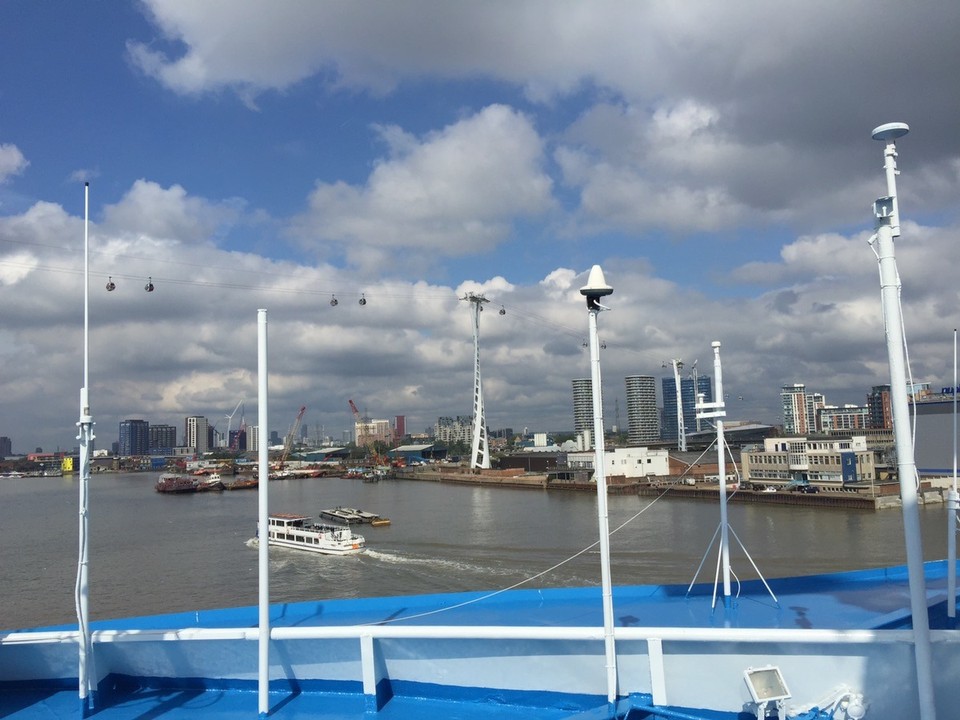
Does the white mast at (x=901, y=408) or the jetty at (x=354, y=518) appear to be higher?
the white mast at (x=901, y=408)

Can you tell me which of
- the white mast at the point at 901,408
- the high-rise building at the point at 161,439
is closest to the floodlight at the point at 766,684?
the white mast at the point at 901,408

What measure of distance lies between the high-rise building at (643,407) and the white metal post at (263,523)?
7726 cm

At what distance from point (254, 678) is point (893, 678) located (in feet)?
6.33

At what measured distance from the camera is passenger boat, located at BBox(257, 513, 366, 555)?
44.5 ft

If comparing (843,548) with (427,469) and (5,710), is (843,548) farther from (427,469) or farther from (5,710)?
(427,469)

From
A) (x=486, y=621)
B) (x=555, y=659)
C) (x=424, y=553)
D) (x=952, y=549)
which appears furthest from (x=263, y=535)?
(x=424, y=553)

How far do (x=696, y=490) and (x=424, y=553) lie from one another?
13740 millimetres

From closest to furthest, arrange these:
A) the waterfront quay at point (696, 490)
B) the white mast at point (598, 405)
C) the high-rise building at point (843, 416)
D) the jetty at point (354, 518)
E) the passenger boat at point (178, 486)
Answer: the white mast at point (598, 405) → the jetty at point (354, 518) → the waterfront quay at point (696, 490) → the passenger boat at point (178, 486) → the high-rise building at point (843, 416)

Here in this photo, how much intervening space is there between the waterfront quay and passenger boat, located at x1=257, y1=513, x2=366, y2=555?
615cm

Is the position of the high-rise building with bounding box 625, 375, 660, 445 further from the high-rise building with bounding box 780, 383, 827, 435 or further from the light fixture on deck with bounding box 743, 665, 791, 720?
the light fixture on deck with bounding box 743, 665, 791, 720

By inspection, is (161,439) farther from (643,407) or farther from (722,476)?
(722,476)

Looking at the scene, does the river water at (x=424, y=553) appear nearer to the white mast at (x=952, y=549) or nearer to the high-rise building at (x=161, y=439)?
the white mast at (x=952, y=549)

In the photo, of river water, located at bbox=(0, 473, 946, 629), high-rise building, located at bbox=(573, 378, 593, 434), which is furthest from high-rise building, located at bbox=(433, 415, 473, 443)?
river water, located at bbox=(0, 473, 946, 629)

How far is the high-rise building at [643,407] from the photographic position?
78250 millimetres
